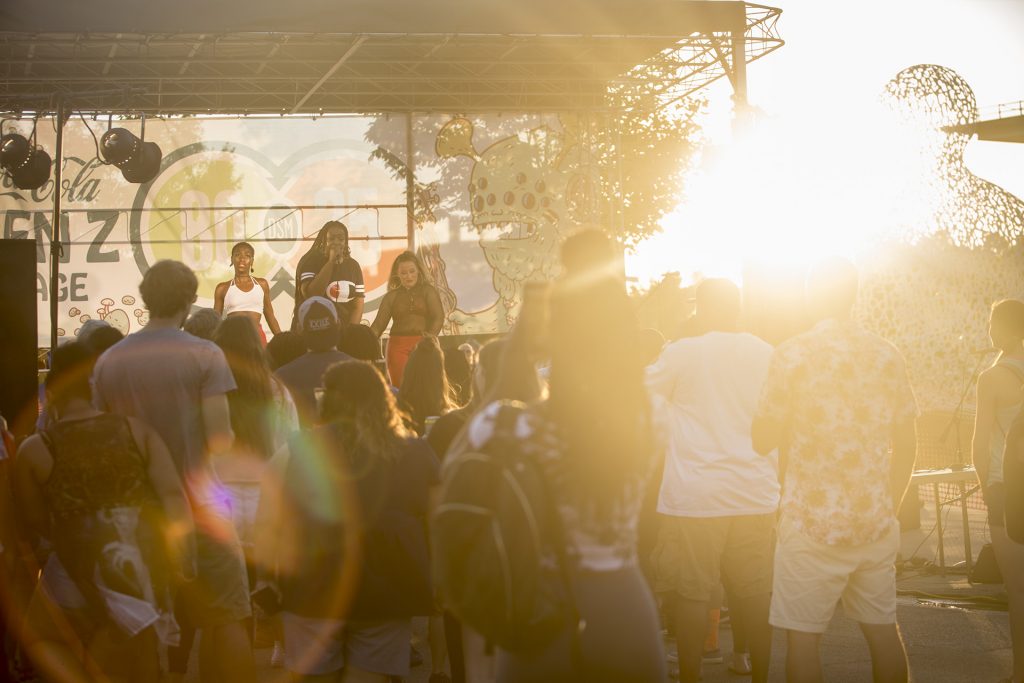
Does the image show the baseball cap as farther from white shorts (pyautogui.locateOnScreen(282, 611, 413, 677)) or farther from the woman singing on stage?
the woman singing on stage

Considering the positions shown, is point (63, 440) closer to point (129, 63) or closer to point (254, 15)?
point (254, 15)

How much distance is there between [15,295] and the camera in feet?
26.5

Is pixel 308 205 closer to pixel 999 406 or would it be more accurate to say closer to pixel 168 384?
pixel 999 406

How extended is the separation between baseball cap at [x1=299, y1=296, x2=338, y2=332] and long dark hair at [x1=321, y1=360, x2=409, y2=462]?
6.44ft

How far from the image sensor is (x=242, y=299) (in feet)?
38.8

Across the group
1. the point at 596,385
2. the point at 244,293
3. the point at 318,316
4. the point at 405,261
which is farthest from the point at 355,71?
the point at 596,385

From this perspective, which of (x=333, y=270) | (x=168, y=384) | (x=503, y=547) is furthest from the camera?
(x=333, y=270)

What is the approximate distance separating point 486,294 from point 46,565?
15503mm

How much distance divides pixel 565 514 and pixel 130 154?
1471 cm

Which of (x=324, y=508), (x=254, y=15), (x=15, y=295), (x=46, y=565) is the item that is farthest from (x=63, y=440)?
(x=254, y=15)

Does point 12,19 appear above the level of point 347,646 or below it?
above

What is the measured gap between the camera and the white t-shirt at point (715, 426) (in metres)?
5.68

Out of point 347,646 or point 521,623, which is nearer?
point 521,623

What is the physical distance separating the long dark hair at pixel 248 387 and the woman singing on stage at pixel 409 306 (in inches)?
147
